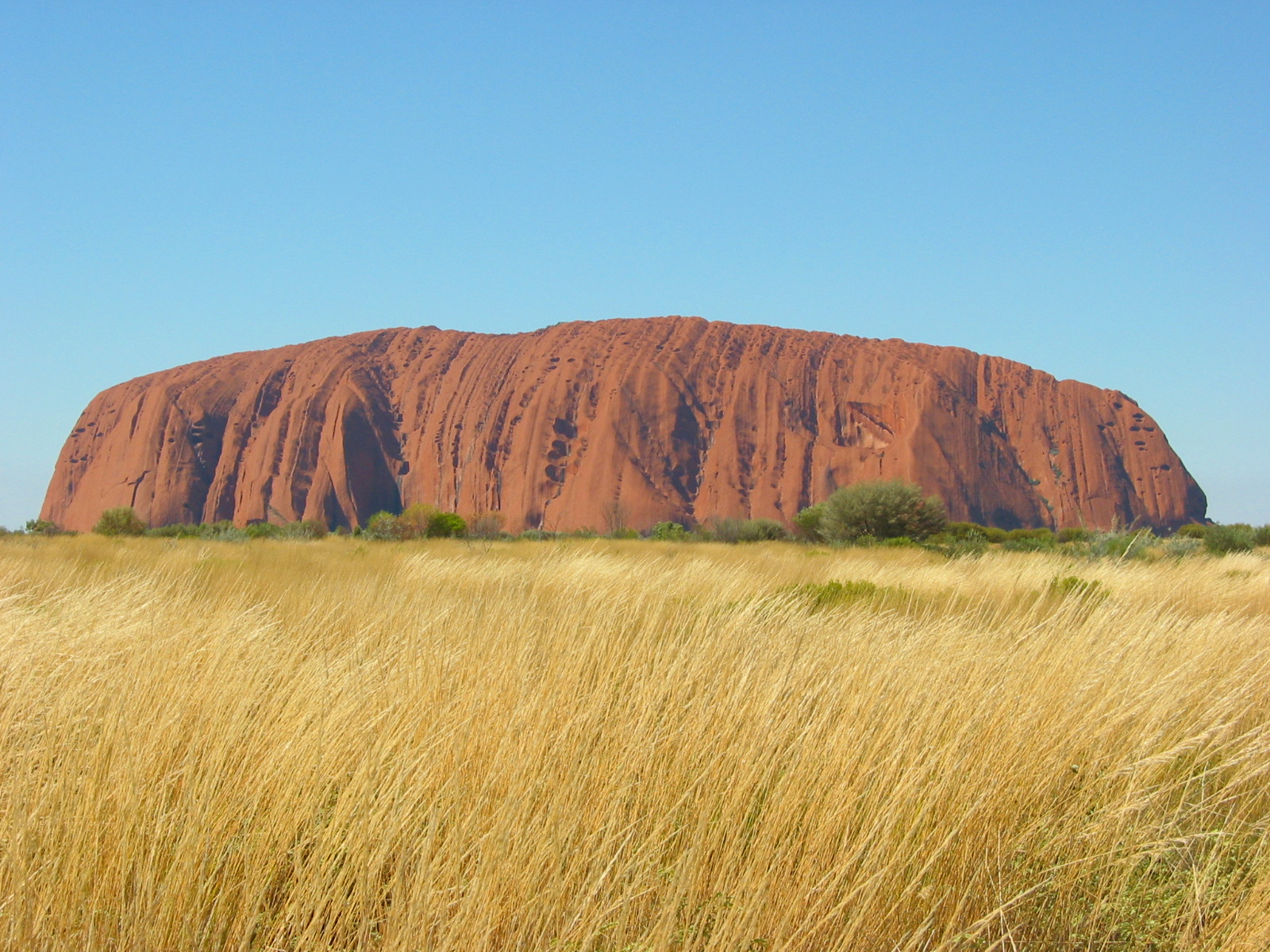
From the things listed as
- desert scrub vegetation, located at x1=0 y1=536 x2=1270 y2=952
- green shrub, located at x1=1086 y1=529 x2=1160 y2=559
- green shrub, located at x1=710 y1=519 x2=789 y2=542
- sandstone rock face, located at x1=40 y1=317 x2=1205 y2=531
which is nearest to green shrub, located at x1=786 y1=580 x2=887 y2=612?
desert scrub vegetation, located at x1=0 y1=536 x2=1270 y2=952

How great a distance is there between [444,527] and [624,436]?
39.6 meters

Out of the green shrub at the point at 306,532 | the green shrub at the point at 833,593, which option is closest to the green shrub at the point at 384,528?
the green shrub at the point at 306,532

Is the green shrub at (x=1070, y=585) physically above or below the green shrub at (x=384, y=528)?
above

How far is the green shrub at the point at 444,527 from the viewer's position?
32.8 metres

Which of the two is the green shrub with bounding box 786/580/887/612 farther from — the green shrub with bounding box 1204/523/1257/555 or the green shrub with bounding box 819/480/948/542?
the green shrub with bounding box 819/480/948/542

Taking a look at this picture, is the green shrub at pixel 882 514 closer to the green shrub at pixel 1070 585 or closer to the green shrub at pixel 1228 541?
the green shrub at pixel 1228 541

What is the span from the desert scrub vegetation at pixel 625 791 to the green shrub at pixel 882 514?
28.2 metres

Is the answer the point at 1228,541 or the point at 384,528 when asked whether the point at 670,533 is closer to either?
the point at 384,528

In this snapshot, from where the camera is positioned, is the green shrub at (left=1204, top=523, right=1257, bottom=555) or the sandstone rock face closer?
the green shrub at (left=1204, top=523, right=1257, bottom=555)

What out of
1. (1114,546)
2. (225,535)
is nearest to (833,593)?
(1114,546)

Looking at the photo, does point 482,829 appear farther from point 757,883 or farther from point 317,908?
point 757,883

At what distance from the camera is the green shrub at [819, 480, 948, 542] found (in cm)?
3269

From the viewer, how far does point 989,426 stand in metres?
78.3

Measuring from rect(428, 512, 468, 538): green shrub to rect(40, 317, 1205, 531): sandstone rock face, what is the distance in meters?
31.9
